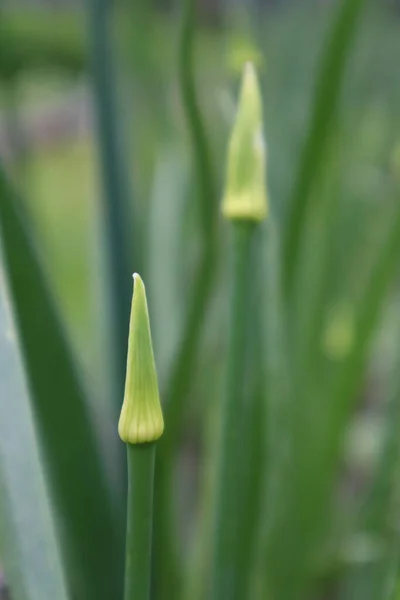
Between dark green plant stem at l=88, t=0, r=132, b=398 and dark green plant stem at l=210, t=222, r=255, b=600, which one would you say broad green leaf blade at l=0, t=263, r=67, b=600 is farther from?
dark green plant stem at l=88, t=0, r=132, b=398

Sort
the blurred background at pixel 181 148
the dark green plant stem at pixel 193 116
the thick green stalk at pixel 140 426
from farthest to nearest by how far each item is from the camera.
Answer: the blurred background at pixel 181 148 → the dark green plant stem at pixel 193 116 → the thick green stalk at pixel 140 426

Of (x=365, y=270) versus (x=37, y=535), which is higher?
(x=37, y=535)

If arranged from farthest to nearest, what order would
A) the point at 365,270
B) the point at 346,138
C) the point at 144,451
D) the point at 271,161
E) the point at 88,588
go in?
the point at 365,270, the point at 346,138, the point at 271,161, the point at 88,588, the point at 144,451

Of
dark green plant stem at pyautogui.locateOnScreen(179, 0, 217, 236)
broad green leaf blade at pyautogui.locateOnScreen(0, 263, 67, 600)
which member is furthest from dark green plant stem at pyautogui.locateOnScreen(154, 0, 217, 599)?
broad green leaf blade at pyautogui.locateOnScreen(0, 263, 67, 600)

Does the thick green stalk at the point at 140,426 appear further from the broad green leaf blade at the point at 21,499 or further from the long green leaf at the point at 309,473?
the long green leaf at the point at 309,473

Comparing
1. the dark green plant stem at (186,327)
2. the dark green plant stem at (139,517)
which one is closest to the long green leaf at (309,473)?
the dark green plant stem at (186,327)

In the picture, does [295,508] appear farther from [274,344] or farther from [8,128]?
[8,128]

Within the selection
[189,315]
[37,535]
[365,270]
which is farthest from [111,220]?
[365,270]
